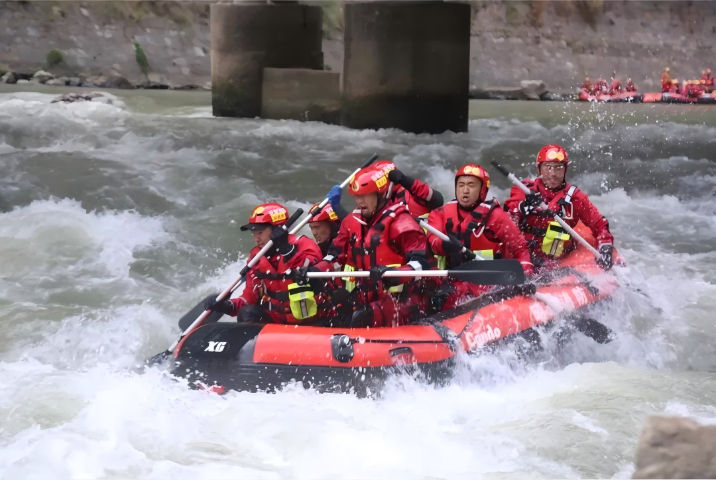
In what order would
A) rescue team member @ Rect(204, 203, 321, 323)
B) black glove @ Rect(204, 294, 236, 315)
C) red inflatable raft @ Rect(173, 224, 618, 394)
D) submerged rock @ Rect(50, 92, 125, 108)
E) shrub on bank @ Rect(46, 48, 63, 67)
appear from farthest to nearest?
1. shrub on bank @ Rect(46, 48, 63, 67)
2. submerged rock @ Rect(50, 92, 125, 108)
3. black glove @ Rect(204, 294, 236, 315)
4. rescue team member @ Rect(204, 203, 321, 323)
5. red inflatable raft @ Rect(173, 224, 618, 394)

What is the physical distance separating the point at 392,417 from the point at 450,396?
1.22 feet

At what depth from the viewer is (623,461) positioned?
3.69 m

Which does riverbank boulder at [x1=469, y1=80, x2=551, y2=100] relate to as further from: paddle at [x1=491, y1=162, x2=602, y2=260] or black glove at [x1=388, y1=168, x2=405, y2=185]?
black glove at [x1=388, y1=168, x2=405, y2=185]

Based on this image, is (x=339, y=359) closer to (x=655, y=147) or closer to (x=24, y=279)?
(x=24, y=279)

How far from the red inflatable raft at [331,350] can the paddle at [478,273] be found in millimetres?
221

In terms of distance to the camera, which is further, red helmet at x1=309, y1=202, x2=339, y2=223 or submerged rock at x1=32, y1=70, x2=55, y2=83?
submerged rock at x1=32, y1=70, x2=55, y2=83

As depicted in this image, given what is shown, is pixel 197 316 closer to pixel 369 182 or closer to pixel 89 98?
pixel 369 182

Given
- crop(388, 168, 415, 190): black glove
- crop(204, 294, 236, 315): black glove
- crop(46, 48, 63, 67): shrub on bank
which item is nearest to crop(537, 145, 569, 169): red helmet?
crop(388, 168, 415, 190): black glove

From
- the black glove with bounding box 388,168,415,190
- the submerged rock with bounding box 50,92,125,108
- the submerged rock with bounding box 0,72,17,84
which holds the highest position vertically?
the submerged rock with bounding box 0,72,17,84

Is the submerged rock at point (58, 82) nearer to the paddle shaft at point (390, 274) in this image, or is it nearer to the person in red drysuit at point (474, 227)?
the person in red drysuit at point (474, 227)

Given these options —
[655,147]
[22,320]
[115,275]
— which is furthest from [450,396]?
[655,147]

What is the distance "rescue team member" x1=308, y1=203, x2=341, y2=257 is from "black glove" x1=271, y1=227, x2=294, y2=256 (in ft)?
1.34

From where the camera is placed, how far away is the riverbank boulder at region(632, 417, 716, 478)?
A: 2363 millimetres

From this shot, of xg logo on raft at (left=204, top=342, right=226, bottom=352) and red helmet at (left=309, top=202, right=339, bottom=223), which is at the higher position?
red helmet at (left=309, top=202, right=339, bottom=223)
